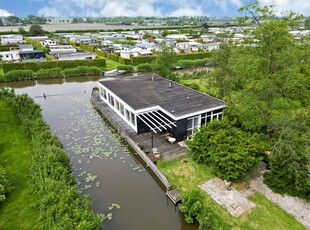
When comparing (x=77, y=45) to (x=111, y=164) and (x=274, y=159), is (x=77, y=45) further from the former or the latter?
(x=274, y=159)

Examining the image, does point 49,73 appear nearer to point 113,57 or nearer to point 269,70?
point 113,57

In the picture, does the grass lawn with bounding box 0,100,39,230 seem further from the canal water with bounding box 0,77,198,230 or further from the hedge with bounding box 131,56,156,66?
the hedge with bounding box 131,56,156,66

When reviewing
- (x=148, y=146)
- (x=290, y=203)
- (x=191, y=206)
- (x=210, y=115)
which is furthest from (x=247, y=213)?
(x=210, y=115)

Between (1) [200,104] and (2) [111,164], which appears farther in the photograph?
(1) [200,104]

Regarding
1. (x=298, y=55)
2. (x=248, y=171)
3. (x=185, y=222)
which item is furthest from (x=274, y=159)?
(x=298, y=55)

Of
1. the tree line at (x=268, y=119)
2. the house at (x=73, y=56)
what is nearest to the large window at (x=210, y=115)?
the tree line at (x=268, y=119)

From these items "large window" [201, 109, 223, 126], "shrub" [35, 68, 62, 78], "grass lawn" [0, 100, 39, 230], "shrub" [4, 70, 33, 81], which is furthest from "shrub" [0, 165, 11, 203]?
"shrub" [35, 68, 62, 78]
